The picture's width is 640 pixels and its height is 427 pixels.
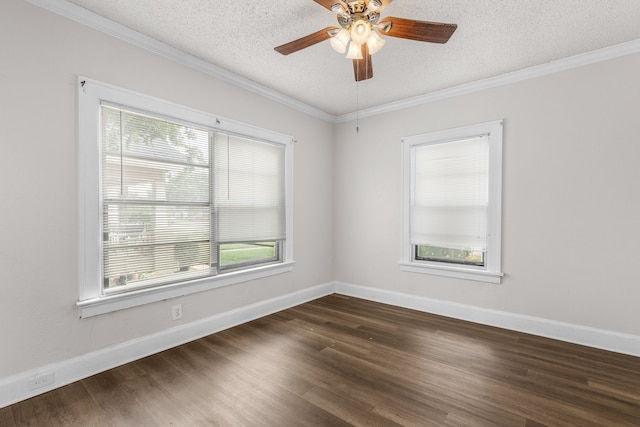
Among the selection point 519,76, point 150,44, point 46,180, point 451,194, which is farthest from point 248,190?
point 519,76

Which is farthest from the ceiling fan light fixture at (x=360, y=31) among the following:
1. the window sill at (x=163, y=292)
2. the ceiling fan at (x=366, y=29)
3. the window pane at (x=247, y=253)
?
the window sill at (x=163, y=292)

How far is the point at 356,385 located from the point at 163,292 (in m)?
1.84

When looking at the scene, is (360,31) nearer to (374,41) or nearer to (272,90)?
(374,41)

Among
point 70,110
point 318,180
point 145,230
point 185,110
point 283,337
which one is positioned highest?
point 185,110

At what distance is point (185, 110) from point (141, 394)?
237cm

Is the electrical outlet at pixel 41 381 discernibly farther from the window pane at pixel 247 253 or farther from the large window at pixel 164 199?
the window pane at pixel 247 253

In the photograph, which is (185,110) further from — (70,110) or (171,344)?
(171,344)

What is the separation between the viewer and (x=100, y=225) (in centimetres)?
230

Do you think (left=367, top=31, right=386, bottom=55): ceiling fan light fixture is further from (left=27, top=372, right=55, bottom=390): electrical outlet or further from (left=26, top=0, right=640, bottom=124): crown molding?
(left=27, top=372, right=55, bottom=390): electrical outlet

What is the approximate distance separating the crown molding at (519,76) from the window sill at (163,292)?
8.71 ft

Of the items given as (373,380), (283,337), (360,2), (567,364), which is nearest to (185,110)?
(360,2)

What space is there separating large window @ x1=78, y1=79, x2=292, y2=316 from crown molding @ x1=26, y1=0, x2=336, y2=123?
0.45 meters

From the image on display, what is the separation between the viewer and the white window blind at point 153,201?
2.38 meters

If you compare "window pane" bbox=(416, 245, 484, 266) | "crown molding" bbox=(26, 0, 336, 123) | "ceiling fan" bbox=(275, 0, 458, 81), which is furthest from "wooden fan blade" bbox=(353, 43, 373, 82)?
"window pane" bbox=(416, 245, 484, 266)
